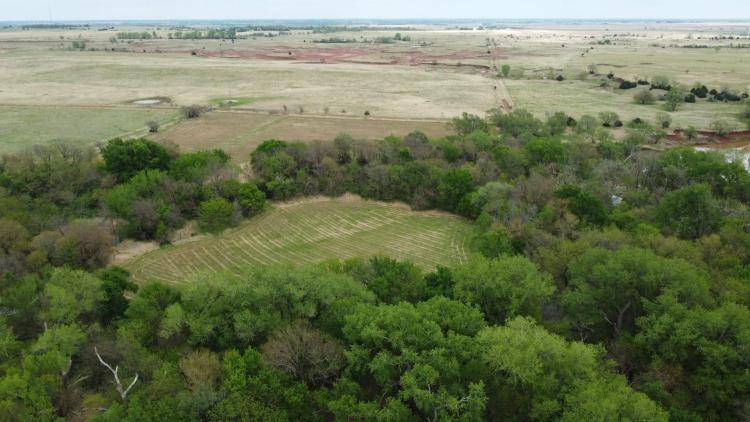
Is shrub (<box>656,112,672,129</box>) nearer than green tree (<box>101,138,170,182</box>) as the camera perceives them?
No

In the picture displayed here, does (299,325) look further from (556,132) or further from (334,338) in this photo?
(556,132)

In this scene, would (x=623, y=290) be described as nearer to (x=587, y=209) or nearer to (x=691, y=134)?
(x=587, y=209)

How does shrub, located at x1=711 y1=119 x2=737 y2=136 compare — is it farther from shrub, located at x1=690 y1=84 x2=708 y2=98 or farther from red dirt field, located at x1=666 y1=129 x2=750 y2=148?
shrub, located at x1=690 y1=84 x2=708 y2=98

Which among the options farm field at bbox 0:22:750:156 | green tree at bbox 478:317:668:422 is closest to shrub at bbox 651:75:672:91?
farm field at bbox 0:22:750:156

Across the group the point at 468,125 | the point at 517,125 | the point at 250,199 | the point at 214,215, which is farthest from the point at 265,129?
the point at 517,125

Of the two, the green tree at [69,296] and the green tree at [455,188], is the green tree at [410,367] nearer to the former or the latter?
the green tree at [69,296]

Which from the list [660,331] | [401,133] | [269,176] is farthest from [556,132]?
[660,331]
